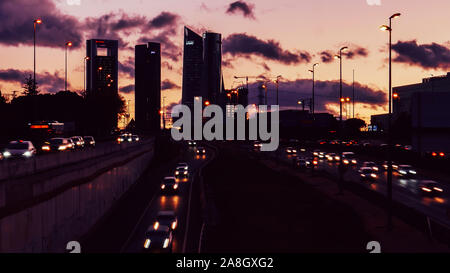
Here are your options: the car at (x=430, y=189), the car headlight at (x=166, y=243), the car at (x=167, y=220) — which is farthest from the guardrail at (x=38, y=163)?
the car at (x=430, y=189)

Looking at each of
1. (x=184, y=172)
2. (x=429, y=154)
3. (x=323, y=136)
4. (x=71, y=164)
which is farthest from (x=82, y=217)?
(x=323, y=136)

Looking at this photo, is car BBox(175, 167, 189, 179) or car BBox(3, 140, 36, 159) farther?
car BBox(175, 167, 189, 179)

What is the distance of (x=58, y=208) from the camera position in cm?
2848

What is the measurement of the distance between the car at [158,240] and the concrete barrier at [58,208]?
18.1ft

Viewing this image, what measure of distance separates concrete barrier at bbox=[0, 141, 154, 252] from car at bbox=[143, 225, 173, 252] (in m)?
5.53

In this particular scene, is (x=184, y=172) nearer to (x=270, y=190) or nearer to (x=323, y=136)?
(x=270, y=190)

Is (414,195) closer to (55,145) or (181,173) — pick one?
(181,173)

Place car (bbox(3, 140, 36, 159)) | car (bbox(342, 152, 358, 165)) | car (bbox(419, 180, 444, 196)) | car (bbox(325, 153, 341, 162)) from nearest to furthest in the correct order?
1. car (bbox(3, 140, 36, 159))
2. car (bbox(419, 180, 444, 196))
3. car (bbox(342, 152, 358, 165))
4. car (bbox(325, 153, 341, 162))

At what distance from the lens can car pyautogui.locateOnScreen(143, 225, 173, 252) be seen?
26672 mm

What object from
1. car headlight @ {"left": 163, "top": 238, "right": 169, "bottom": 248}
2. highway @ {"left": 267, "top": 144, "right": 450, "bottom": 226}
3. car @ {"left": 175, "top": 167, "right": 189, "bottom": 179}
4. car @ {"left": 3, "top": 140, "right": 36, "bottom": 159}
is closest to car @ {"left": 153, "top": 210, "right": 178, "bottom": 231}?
car headlight @ {"left": 163, "top": 238, "right": 169, "bottom": 248}

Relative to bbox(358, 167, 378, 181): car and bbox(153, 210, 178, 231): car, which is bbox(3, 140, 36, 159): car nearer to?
bbox(153, 210, 178, 231): car

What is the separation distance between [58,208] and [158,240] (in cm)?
685

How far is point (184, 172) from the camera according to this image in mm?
73000

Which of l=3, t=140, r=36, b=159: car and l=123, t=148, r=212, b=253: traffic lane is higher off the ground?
l=3, t=140, r=36, b=159: car
